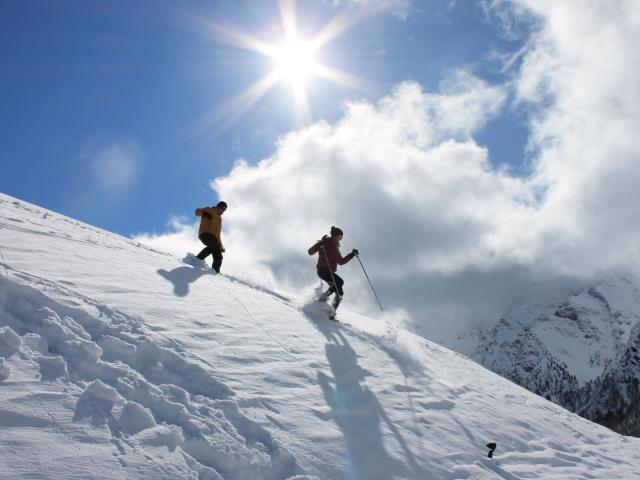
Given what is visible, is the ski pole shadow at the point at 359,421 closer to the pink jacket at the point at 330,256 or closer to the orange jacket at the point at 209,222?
the pink jacket at the point at 330,256

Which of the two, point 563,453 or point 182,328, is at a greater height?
point 182,328

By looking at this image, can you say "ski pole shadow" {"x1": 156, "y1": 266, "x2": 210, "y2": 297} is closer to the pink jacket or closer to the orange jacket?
the orange jacket

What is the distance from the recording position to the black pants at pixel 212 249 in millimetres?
14570

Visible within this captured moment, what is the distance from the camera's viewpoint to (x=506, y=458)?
7.00 metres

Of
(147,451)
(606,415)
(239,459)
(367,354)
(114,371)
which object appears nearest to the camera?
(147,451)

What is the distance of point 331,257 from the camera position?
1380cm

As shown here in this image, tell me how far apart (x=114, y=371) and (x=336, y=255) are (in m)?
9.12

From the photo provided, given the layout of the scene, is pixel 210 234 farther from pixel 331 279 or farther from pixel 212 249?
pixel 331 279

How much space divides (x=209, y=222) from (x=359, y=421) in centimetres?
965

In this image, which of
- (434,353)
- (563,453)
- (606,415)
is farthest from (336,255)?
(606,415)

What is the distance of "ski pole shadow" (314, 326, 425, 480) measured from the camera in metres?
5.44

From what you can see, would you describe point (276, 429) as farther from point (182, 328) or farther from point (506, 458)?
point (506, 458)

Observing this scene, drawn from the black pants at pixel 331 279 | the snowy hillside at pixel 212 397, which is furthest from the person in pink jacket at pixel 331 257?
the snowy hillside at pixel 212 397

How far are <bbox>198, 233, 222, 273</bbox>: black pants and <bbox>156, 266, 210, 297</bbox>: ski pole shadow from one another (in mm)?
1455
